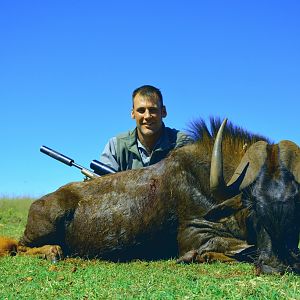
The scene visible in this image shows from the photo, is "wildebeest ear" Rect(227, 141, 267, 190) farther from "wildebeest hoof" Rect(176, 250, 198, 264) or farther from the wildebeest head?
"wildebeest hoof" Rect(176, 250, 198, 264)

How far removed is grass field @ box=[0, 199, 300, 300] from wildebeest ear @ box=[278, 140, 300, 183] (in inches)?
39.1

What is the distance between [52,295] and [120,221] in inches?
92.7

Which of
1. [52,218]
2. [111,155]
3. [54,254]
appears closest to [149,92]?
[111,155]

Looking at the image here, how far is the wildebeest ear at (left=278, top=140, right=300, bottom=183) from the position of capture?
5242 millimetres

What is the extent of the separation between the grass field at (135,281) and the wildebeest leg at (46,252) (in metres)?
0.13

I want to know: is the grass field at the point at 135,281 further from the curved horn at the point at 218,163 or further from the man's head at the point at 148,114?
the man's head at the point at 148,114

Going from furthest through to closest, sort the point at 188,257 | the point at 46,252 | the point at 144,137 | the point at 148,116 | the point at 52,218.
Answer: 1. the point at 144,137
2. the point at 148,116
3. the point at 52,218
4. the point at 46,252
5. the point at 188,257

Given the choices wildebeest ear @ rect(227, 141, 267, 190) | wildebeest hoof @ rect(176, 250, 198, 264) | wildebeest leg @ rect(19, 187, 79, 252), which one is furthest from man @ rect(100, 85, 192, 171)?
wildebeest ear @ rect(227, 141, 267, 190)

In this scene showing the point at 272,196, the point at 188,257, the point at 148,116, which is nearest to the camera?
the point at 272,196

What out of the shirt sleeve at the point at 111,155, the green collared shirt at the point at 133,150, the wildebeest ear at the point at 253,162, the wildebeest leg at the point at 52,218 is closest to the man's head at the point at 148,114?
the green collared shirt at the point at 133,150

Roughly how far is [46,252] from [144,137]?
6.94 ft

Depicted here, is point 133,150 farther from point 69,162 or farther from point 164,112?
point 69,162

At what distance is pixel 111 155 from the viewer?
811 cm

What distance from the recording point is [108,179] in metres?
6.95
